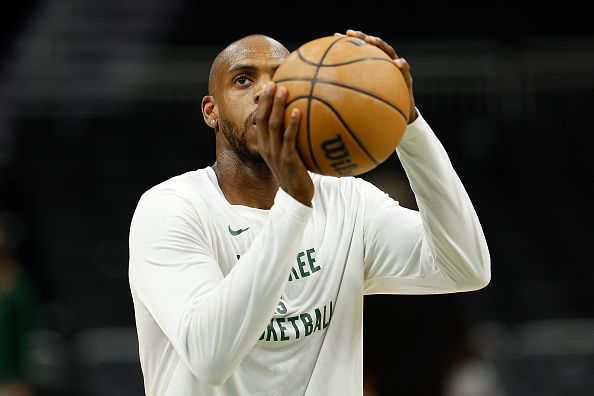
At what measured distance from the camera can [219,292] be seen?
364cm

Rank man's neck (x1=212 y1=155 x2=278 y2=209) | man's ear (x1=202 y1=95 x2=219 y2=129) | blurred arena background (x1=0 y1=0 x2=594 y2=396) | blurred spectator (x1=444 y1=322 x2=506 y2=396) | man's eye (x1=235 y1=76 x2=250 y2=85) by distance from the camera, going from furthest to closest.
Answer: blurred arena background (x1=0 y1=0 x2=594 y2=396), blurred spectator (x1=444 y1=322 x2=506 y2=396), man's ear (x1=202 y1=95 x2=219 y2=129), man's neck (x1=212 y1=155 x2=278 y2=209), man's eye (x1=235 y1=76 x2=250 y2=85)

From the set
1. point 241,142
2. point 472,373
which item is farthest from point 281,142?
point 472,373

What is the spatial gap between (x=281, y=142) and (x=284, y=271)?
40 cm

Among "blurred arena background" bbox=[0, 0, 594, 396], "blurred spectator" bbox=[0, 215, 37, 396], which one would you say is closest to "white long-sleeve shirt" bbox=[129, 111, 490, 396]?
"blurred spectator" bbox=[0, 215, 37, 396]

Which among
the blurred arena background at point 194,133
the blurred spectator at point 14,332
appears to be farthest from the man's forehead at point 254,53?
the blurred arena background at point 194,133

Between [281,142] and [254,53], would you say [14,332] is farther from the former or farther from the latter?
[281,142]

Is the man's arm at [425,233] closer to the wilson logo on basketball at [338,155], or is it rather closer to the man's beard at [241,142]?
the wilson logo on basketball at [338,155]

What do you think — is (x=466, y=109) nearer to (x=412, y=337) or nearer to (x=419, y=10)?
(x=419, y=10)

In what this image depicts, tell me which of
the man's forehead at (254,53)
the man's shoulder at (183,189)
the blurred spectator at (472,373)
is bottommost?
the blurred spectator at (472,373)

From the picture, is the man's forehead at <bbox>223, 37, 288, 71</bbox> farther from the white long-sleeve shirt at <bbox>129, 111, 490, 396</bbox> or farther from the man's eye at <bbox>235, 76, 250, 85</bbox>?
the white long-sleeve shirt at <bbox>129, 111, 490, 396</bbox>

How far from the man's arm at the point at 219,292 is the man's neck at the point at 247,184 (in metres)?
0.46

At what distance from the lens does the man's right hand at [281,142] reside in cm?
357

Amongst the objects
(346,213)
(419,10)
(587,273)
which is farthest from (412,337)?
(419,10)

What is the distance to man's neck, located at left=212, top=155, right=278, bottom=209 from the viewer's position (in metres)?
4.36
